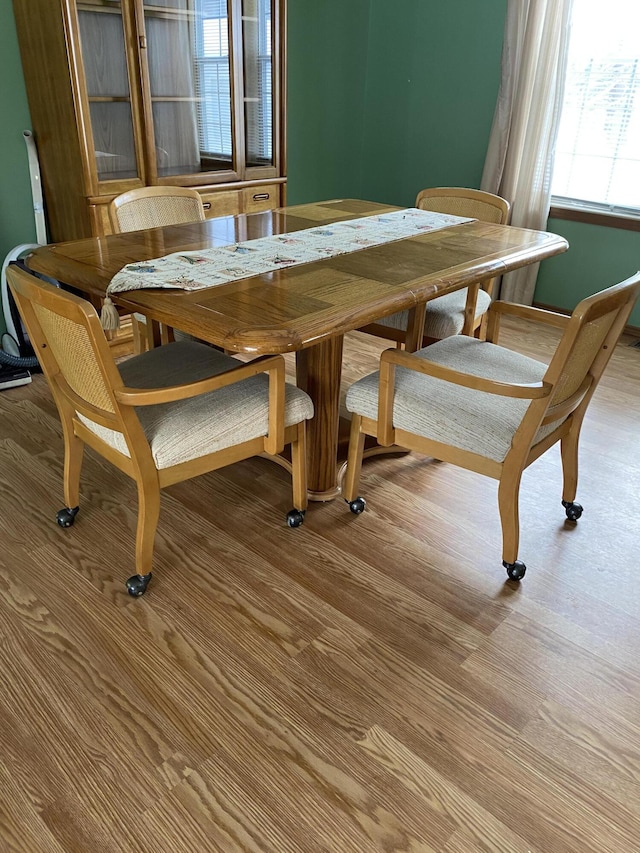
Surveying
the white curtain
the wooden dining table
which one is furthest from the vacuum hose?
the white curtain

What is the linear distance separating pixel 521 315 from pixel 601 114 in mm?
2076

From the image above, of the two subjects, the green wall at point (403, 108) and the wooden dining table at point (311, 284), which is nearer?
the wooden dining table at point (311, 284)

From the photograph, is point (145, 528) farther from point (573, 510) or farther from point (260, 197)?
point (260, 197)

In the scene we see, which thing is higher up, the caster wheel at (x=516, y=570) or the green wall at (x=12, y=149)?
the green wall at (x=12, y=149)

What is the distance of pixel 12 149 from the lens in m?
2.78

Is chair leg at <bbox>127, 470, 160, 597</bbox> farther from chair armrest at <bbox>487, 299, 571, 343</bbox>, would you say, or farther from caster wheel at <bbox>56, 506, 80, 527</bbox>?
chair armrest at <bbox>487, 299, 571, 343</bbox>

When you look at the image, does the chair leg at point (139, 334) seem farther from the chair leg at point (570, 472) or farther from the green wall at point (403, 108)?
the green wall at point (403, 108)

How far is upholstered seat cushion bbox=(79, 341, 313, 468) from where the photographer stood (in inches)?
60.1

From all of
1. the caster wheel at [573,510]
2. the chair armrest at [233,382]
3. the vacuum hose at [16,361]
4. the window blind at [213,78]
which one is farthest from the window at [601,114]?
the vacuum hose at [16,361]

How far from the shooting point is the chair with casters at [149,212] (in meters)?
2.27

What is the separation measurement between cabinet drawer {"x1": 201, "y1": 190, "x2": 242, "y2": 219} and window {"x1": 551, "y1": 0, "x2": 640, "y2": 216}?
5.75 ft

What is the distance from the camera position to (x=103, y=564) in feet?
5.72

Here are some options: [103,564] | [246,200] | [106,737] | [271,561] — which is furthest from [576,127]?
[106,737]

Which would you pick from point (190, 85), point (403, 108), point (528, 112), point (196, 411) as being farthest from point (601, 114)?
point (196, 411)
